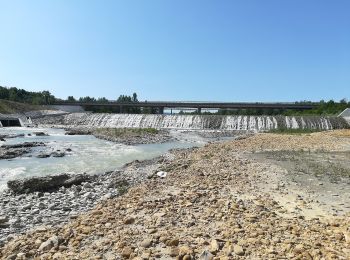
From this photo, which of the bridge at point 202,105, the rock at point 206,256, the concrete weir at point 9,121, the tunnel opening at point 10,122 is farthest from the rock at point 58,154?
the bridge at point 202,105

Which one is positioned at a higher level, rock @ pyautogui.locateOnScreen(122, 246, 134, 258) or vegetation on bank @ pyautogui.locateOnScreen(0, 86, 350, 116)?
vegetation on bank @ pyautogui.locateOnScreen(0, 86, 350, 116)

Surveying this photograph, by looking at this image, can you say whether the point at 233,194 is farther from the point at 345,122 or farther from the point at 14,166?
the point at 345,122

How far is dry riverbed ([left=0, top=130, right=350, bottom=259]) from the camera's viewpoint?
272 inches

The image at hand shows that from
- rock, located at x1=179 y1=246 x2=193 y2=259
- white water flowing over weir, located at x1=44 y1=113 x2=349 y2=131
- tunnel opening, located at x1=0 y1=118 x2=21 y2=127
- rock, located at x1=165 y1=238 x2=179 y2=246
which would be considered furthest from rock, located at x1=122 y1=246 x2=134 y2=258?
tunnel opening, located at x1=0 y1=118 x2=21 y2=127

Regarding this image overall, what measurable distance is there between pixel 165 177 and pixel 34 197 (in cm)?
549

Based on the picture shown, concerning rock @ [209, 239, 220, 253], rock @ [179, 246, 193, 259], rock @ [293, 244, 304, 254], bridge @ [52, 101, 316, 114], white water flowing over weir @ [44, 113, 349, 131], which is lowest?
rock @ [179, 246, 193, 259]

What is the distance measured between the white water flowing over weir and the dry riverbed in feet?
165

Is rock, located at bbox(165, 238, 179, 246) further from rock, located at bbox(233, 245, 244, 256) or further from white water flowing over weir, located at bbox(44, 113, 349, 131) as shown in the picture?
white water flowing over weir, located at bbox(44, 113, 349, 131)

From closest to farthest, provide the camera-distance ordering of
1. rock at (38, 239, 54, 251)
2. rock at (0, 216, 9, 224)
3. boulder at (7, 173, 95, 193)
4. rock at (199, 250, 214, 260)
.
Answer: rock at (199, 250, 214, 260), rock at (38, 239, 54, 251), rock at (0, 216, 9, 224), boulder at (7, 173, 95, 193)

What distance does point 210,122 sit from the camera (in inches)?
2648

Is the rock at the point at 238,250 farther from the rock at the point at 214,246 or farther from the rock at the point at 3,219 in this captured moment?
the rock at the point at 3,219

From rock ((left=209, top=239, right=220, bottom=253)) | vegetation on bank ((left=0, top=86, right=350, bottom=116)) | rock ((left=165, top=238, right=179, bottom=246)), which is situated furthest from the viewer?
vegetation on bank ((left=0, top=86, right=350, bottom=116))

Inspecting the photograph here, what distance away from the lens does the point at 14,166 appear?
22766 millimetres

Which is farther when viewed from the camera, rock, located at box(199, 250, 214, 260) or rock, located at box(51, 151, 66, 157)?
rock, located at box(51, 151, 66, 157)
